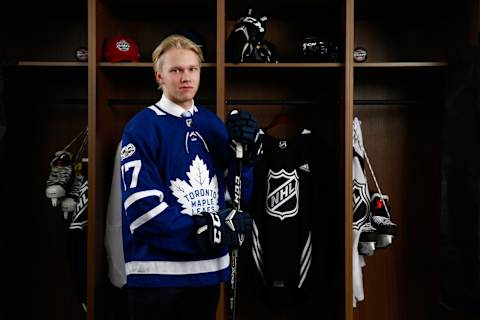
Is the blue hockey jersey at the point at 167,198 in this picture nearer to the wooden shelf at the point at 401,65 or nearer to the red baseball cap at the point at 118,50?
the red baseball cap at the point at 118,50

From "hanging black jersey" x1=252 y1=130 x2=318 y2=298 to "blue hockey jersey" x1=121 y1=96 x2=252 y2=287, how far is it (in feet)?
2.11

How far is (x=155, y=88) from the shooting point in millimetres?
2805

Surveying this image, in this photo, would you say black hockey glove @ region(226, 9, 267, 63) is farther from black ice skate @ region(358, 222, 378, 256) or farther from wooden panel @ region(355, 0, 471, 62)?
black ice skate @ region(358, 222, 378, 256)

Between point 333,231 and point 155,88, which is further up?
point 155,88

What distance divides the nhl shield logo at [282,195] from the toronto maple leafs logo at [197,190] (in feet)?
2.25

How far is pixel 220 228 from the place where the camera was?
66.0 inches

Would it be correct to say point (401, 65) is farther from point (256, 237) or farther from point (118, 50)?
point (118, 50)

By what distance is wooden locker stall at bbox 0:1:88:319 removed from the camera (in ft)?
9.20

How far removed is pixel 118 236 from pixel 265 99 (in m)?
0.97

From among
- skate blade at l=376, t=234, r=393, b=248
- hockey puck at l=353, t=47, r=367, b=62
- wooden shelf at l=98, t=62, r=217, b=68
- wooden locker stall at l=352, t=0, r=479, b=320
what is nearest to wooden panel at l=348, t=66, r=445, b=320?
wooden locker stall at l=352, t=0, r=479, b=320

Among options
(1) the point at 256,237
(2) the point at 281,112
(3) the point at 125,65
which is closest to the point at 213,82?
(2) the point at 281,112

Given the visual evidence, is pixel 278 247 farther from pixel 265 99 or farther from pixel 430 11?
pixel 430 11

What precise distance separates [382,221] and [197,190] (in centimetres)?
105

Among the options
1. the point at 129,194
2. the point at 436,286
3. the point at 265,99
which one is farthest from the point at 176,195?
the point at 436,286
